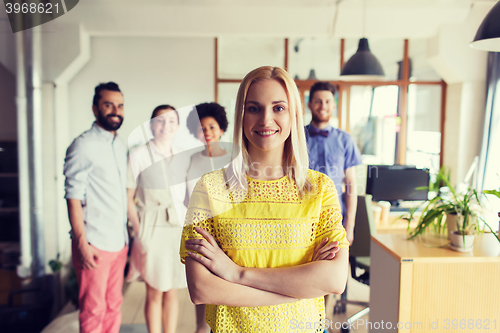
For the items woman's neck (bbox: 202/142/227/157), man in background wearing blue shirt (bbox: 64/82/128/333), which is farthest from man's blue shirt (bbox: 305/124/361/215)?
man in background wearing blue shirt (bbox: 64/82/128/333)

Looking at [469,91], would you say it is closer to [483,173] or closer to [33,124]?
[483,173]

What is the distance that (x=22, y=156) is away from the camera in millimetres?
2955

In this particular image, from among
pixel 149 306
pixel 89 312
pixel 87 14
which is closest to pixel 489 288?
pixel 149 306

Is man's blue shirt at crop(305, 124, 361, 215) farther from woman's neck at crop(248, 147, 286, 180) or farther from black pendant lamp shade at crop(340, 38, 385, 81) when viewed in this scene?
woman's neck at crop(248, 147, 286, 180)

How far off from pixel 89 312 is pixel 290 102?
192 cm

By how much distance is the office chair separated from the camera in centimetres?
270

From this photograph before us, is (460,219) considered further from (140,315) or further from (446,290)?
(140,315)

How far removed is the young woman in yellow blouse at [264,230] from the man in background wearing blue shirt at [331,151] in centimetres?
147

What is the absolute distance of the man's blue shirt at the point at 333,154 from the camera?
8.32ft

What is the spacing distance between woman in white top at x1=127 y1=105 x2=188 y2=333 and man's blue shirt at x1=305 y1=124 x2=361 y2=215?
1045 millimetres

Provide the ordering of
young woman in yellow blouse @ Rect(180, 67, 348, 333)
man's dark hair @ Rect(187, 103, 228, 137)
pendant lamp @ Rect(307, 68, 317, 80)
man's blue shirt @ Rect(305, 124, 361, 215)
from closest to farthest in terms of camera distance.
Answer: young woman in yellow blouse @ Rect(180, 67, 348, 333) < man's dark hair @ Rect(187, 103, 228, 137) < man's blue shirt @ Rect(305, 124, 361, 215) < pendant lamp @ Rect(307, 68, 317, 80)

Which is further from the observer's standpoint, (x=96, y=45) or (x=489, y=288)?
(x=96, y=45)

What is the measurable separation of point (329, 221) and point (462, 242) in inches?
44.8

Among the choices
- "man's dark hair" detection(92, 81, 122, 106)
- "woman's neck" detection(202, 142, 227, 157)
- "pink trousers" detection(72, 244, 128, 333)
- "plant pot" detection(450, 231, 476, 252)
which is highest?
"man's dark hair" detection(92, 81, 122, 106)
